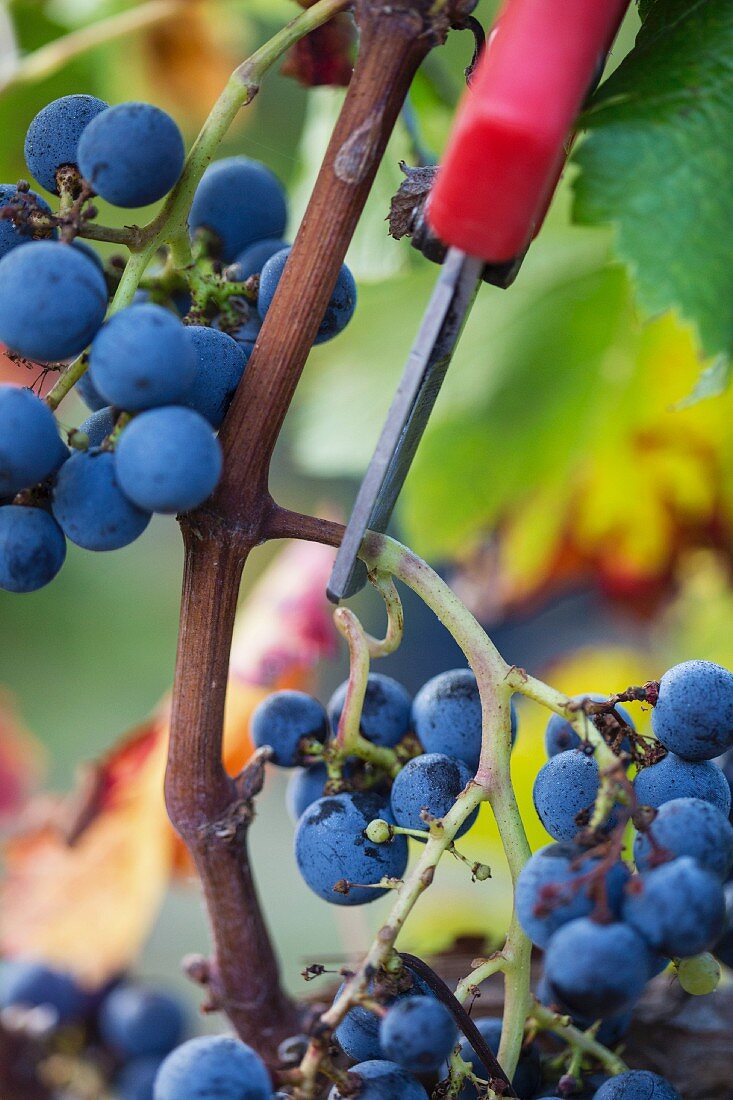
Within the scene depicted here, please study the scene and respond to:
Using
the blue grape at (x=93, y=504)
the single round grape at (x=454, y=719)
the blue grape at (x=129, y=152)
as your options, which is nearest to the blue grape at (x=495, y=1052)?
the single round grape at (x=454, y=719)

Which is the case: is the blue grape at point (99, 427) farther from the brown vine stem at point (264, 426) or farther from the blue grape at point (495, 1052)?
the blue grape at point (495, 1052)

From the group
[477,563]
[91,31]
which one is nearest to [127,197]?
[91,31]

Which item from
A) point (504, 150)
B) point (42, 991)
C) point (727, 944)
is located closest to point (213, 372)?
point (504, 150)

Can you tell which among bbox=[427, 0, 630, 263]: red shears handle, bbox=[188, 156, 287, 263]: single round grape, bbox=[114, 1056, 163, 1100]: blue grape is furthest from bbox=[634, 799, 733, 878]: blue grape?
bbox=[114, 1056, 163, 1100]: blue grape

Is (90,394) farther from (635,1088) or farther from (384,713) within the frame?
(635,1088)

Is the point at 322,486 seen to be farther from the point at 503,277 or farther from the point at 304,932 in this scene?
the point at 503,277

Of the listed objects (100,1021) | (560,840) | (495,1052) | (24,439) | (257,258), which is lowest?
(100,1021)
